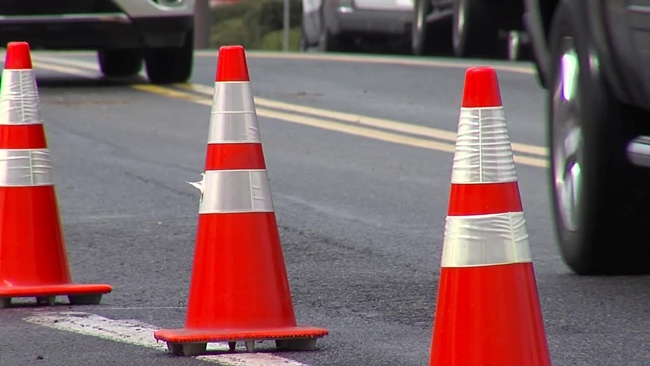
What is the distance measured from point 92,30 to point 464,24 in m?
4.98

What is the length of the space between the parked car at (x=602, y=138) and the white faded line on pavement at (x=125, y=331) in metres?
1.62

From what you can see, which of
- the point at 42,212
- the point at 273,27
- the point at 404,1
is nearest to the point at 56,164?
the point at 42,212

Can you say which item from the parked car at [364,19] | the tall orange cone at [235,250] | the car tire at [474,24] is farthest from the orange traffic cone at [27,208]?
the parked car at [364,19]

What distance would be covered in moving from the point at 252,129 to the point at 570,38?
1.69 metres

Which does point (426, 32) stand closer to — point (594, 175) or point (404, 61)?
point (404, 61)

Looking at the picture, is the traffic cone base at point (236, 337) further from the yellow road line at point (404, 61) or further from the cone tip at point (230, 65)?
the yellow road line at point (404, 61)

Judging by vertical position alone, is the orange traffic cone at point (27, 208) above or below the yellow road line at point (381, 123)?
above

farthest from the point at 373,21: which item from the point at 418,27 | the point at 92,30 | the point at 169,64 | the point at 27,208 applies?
the point at 27,208

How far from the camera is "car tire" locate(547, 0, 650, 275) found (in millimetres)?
5926

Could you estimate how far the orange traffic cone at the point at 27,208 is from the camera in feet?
18.6

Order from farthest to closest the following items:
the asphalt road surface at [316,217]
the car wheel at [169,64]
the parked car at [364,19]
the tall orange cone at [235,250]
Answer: the parked car at [364,19] < the car wheel at [169,64] < the asphalt road surface at [316,217] < the tall orange cone at [235,250]

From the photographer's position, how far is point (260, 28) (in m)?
37.4

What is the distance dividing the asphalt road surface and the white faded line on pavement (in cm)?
1

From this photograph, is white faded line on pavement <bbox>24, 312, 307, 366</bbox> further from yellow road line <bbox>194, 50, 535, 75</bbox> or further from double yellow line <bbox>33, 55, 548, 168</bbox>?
yellow road line <bbox>194, 50, 535, 75</bbox>
